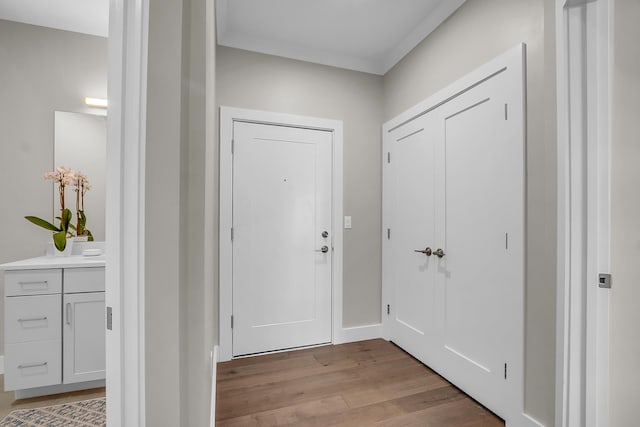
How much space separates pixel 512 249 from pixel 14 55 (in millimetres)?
3601

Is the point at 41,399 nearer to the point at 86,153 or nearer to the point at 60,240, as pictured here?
the point at 60,240

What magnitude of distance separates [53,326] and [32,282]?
307 millimetres

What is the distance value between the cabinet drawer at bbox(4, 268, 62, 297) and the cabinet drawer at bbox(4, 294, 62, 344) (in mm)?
37

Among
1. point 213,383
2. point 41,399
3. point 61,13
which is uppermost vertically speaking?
point 61,13

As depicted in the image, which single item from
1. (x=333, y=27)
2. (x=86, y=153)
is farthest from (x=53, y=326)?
(x=333, y=27)

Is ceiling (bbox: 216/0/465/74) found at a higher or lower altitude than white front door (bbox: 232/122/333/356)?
higher

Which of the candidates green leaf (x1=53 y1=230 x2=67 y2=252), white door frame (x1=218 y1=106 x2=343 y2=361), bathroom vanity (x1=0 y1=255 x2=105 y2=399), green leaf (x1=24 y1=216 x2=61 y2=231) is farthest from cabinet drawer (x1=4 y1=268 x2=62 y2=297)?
white door frame (x1=218 y1=106 x2=343 y2=361)

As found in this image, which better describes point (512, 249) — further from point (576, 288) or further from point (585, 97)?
point (585, 97)

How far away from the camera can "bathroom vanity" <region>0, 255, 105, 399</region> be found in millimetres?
1870

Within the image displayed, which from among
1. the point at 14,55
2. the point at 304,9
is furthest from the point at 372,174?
the point at 14,55

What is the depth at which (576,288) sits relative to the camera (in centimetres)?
124

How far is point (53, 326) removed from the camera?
6.35 ft

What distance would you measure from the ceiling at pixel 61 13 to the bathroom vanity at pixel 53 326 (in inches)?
68.7

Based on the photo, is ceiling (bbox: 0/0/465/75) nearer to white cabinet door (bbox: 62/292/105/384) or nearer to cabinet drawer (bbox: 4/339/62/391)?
white cabinet door (bbox: 62/292/105/384)
